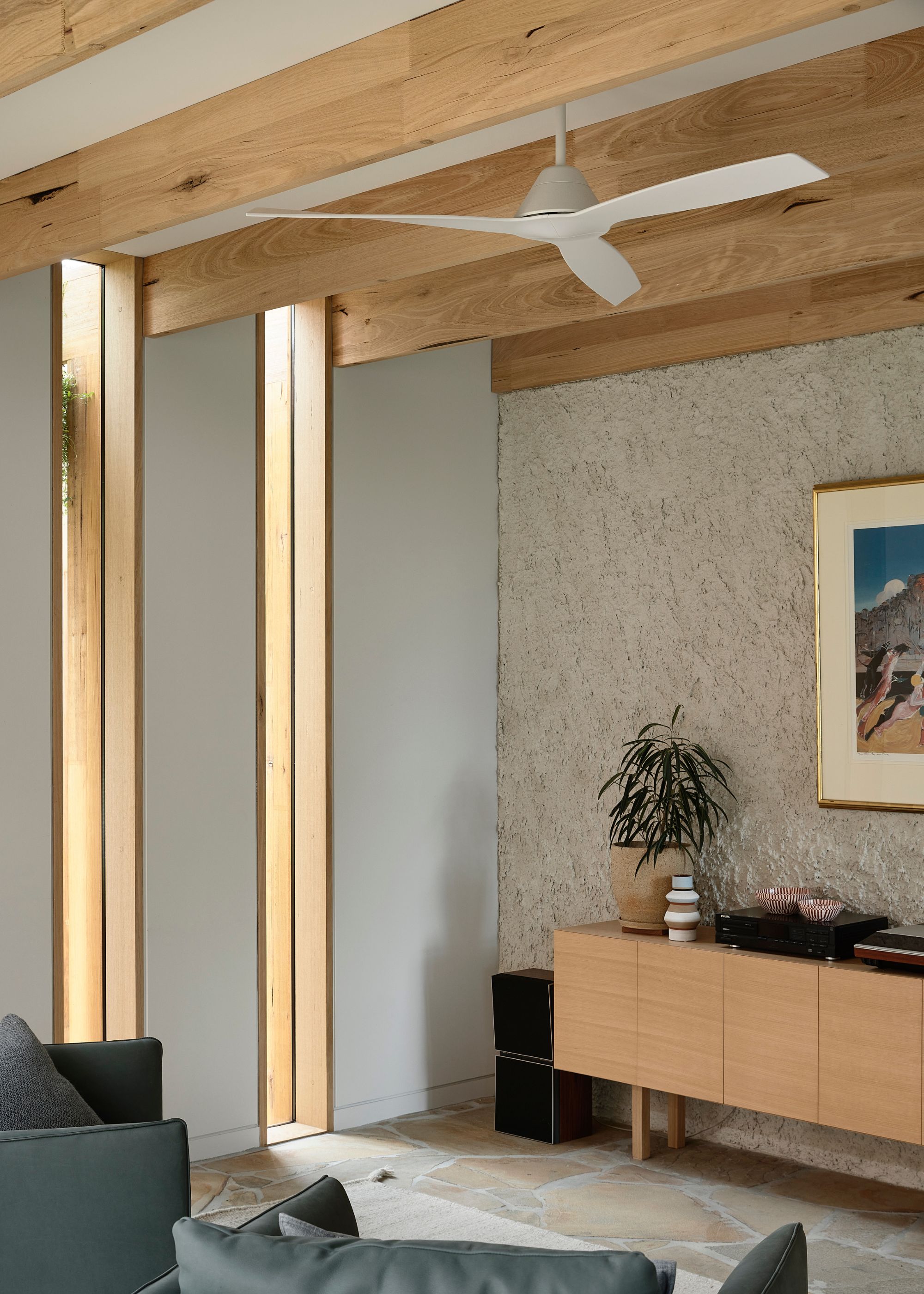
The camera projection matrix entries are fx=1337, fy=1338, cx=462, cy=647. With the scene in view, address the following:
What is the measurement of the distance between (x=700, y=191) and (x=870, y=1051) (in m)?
2.58

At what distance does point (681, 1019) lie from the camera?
446 centimetres

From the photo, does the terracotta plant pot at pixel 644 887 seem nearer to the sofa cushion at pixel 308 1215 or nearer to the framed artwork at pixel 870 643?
the framed artwork at pixel 870 643

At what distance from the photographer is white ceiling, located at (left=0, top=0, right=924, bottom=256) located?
2795 mm

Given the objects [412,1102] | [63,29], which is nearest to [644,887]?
[412,1102]

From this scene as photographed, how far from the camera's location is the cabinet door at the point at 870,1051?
3.87 meters

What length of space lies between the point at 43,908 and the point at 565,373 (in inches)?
114

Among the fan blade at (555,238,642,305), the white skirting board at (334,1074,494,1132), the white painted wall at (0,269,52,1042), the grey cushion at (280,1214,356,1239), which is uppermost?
the fan blade at (555,238,642,305)

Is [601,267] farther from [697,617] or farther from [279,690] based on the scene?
[279,690]

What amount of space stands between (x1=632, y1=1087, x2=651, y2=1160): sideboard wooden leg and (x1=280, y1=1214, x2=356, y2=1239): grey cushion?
304cm

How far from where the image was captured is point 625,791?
195 inches

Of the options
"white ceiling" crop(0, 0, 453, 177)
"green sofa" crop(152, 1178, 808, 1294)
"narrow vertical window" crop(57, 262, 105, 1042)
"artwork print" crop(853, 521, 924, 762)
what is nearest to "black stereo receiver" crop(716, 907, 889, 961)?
"artwork print" crop(853, 521, 924, 762)

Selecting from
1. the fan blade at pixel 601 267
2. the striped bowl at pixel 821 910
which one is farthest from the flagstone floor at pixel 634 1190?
the fan blade at pixel 601 267

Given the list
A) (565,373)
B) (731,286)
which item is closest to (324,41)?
(731,286)

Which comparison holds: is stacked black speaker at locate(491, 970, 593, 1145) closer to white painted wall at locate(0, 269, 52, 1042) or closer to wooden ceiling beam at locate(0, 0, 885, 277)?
white painted wall at locate(0, 269, 52, 1042)
